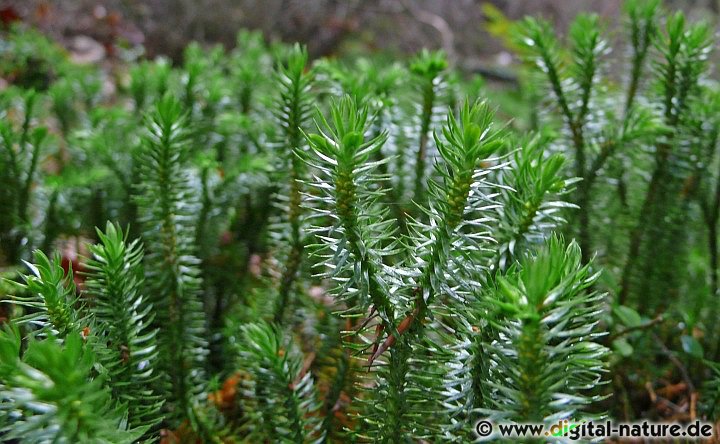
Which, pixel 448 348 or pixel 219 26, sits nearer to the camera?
pixel 448 348

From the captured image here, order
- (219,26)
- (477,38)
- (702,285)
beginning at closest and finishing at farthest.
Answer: (702,285), (219,26), (477,38)

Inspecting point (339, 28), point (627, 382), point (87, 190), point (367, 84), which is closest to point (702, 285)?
point (627, 382)

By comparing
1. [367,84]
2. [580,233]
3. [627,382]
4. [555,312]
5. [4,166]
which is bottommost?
[627,382]

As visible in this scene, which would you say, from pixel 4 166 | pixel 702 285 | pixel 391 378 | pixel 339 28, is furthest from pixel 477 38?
pixel 391 378

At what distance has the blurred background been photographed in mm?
3082

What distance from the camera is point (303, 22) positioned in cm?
368

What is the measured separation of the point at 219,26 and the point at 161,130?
2925mm

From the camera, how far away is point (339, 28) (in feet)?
12.3

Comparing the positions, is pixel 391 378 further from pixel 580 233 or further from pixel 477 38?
pixel 477 38

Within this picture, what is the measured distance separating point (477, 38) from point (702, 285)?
357cm

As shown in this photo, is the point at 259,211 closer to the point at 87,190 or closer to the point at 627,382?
the point at 87,190

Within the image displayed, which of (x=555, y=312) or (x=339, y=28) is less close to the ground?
(x=339, y=28)

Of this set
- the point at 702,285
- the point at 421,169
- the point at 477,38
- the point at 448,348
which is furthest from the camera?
the point at 477,38

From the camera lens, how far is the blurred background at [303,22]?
3082mm
